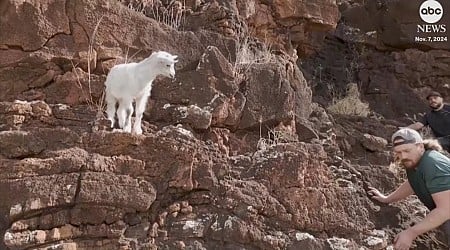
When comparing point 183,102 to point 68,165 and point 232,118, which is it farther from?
point 68,165

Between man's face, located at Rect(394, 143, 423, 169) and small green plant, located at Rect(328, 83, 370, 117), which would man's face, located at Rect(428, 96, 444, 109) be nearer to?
small green plant, located at Rect(328, 83, 370, 117)

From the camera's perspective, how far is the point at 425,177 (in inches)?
134

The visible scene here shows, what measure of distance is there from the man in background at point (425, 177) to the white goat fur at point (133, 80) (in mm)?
2013

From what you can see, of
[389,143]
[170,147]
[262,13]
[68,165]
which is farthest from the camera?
[262,13]

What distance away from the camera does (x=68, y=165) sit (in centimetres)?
413

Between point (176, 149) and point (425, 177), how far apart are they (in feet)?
6.27

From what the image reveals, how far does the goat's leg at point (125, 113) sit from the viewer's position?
4652mm

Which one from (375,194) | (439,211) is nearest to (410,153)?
(439,211)

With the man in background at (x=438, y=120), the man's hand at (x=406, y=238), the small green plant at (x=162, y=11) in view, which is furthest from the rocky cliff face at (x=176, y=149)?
the man's hand at (x=406, y=238)

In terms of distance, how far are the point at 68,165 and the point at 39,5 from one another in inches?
72.0

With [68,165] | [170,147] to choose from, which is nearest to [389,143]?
[170,147]

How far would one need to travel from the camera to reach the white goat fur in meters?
4.61

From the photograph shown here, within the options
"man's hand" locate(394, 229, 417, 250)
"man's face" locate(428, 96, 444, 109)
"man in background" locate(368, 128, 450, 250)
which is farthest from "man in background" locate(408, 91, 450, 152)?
"man's hand" locate(394, 229, 417, 250)

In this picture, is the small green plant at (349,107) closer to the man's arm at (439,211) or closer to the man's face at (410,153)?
the man's face at (410,153)
